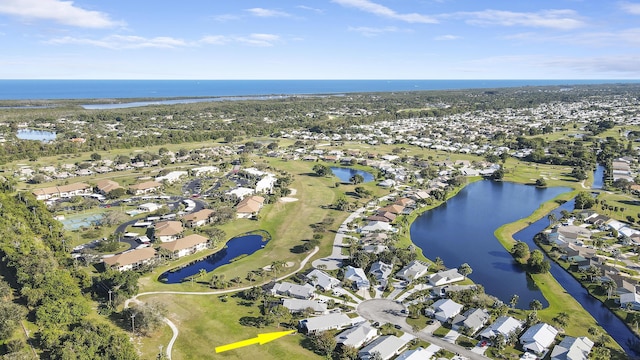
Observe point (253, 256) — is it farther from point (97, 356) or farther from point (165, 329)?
point (97, 356)

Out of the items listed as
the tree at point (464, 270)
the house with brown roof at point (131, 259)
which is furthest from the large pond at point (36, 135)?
the tree at point (464, 270)

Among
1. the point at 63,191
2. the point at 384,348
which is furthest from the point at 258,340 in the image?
the point at 63,191

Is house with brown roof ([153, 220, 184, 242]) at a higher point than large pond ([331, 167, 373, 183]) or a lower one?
lower

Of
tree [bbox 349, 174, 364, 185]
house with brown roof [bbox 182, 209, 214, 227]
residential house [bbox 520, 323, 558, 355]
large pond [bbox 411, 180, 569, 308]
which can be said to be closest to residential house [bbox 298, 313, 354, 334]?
residential house [bbox 520, 323, 558, 355]

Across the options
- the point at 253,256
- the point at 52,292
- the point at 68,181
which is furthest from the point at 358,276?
the point at 68,181

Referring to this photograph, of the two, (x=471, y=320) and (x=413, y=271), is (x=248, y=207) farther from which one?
(x=471, y=320)

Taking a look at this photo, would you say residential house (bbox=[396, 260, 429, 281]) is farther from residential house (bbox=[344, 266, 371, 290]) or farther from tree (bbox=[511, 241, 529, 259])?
tree (bbox=[511, 241, 529, 259])
